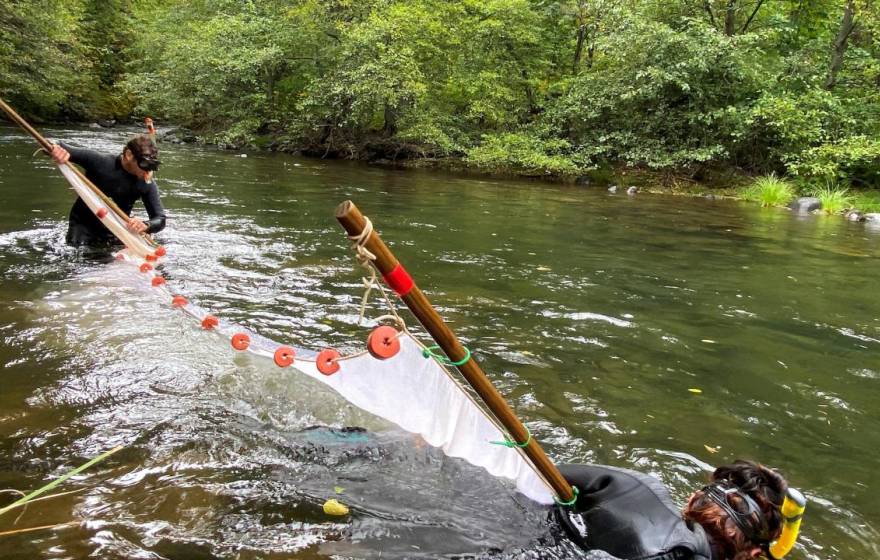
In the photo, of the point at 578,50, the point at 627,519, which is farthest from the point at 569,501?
the point at 578,50

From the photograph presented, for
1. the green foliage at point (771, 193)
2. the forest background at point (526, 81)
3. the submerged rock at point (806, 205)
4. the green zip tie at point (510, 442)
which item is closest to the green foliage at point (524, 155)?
the forest background at point (526, 81)

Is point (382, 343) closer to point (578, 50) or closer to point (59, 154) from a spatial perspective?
point (59, 154)

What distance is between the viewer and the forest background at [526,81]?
671 inches

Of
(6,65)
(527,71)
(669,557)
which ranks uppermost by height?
(527,71)

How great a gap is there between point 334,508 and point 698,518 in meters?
1.49

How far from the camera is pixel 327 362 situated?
9.28 feet

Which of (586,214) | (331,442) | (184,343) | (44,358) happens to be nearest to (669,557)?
(331,442)

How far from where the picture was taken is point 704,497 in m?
2.13

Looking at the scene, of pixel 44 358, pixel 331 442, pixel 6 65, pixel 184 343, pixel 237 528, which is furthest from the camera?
pixel 6 65

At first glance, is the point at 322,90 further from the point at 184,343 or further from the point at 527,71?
the point at 184,343

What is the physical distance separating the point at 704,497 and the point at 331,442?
5.99 feet

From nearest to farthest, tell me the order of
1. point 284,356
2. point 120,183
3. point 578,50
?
point 284,356
point 120,183
point 578,50

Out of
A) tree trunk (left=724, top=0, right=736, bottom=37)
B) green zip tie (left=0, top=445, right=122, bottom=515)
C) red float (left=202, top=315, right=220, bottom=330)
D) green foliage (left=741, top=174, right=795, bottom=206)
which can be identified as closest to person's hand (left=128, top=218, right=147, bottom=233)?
red float (left=202, top=315, right=220, bottom=330)

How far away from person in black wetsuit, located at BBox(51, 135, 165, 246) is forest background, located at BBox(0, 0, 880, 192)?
45.0ft
